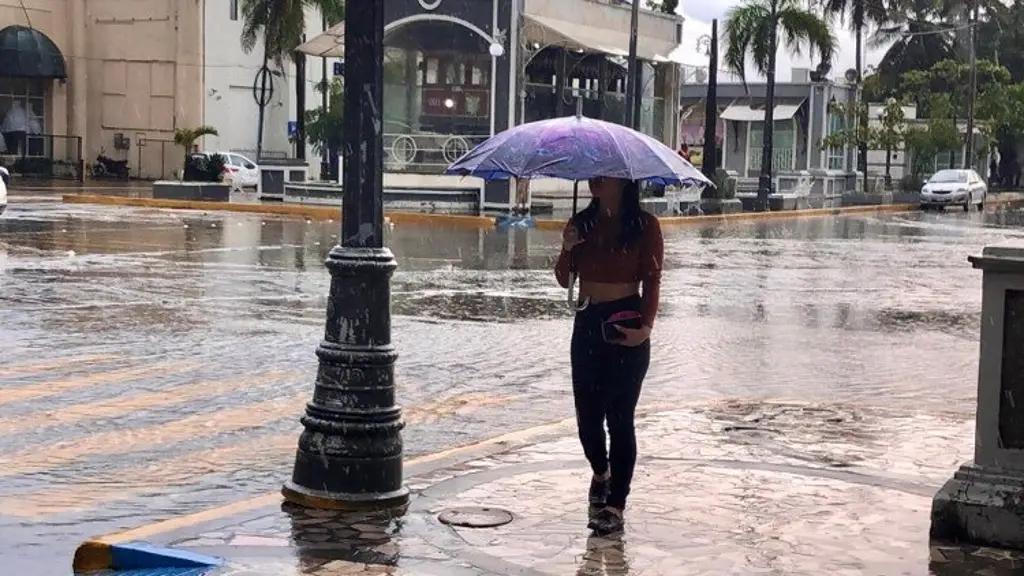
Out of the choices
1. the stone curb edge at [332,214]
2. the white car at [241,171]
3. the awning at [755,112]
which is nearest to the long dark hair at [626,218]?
the stone curb edge at [332,214]

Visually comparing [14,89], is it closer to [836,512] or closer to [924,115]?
[924,115]

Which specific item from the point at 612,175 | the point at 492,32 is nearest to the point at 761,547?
the point at 612,175

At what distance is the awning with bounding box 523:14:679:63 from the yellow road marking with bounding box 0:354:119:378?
26953mm

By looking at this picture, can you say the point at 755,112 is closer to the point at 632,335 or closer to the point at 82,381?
the point at 82,381

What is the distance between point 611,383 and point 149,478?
276 centimetres

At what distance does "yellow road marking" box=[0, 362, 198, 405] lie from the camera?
977 cm

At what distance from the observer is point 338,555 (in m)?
6.11

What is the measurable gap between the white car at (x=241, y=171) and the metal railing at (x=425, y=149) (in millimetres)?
12242

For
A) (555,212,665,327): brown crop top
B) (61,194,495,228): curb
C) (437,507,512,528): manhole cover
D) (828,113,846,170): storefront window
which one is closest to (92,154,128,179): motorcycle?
(61,194,495,228): curb

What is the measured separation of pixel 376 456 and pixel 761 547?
188 centimetres

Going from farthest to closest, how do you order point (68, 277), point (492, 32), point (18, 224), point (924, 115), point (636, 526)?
point (924, 115) → point (492, 32) → point (18, 224) → point (68, 277) → point (636, 526)

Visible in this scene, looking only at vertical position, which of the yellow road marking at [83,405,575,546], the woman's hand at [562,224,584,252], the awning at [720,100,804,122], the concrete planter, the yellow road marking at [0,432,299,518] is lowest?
the yellow road marking at [0,432,299,518]

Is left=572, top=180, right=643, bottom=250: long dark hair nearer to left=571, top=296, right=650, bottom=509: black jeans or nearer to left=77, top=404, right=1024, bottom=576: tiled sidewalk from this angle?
left=571, top=296, right=650, bottom=509: black jeans

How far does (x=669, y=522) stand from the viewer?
22.0 ft
